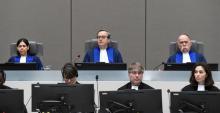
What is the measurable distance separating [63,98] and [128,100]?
626mm

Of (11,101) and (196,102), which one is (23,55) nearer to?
(11,101)

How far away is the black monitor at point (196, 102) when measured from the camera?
5.04 metres

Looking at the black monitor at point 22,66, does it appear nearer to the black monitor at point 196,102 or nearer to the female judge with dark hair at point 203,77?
the female judge with dark hair at point 203,77

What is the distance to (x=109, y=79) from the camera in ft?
22.5

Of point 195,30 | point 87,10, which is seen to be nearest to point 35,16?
point 87,10

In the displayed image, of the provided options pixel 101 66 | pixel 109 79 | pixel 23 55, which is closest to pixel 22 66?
pixel 101 66

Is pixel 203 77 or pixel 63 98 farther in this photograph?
pixel 203 77

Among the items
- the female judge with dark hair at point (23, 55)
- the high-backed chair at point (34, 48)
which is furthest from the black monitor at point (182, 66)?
the high-backed chair at point (34, 48)

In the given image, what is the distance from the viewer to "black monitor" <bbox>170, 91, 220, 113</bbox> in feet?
16.5

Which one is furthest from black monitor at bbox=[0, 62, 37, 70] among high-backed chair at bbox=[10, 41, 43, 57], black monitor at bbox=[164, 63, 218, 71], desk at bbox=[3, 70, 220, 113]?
black monitor at bbox=[164, 63, 218, 71]

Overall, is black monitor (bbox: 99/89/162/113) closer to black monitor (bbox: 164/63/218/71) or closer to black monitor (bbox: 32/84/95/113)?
black monitor (bbox: 32/84/95/113)

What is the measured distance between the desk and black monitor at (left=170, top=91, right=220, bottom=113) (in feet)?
5.30

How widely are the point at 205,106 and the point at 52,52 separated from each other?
622 cm

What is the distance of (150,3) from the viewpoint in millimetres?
10734
